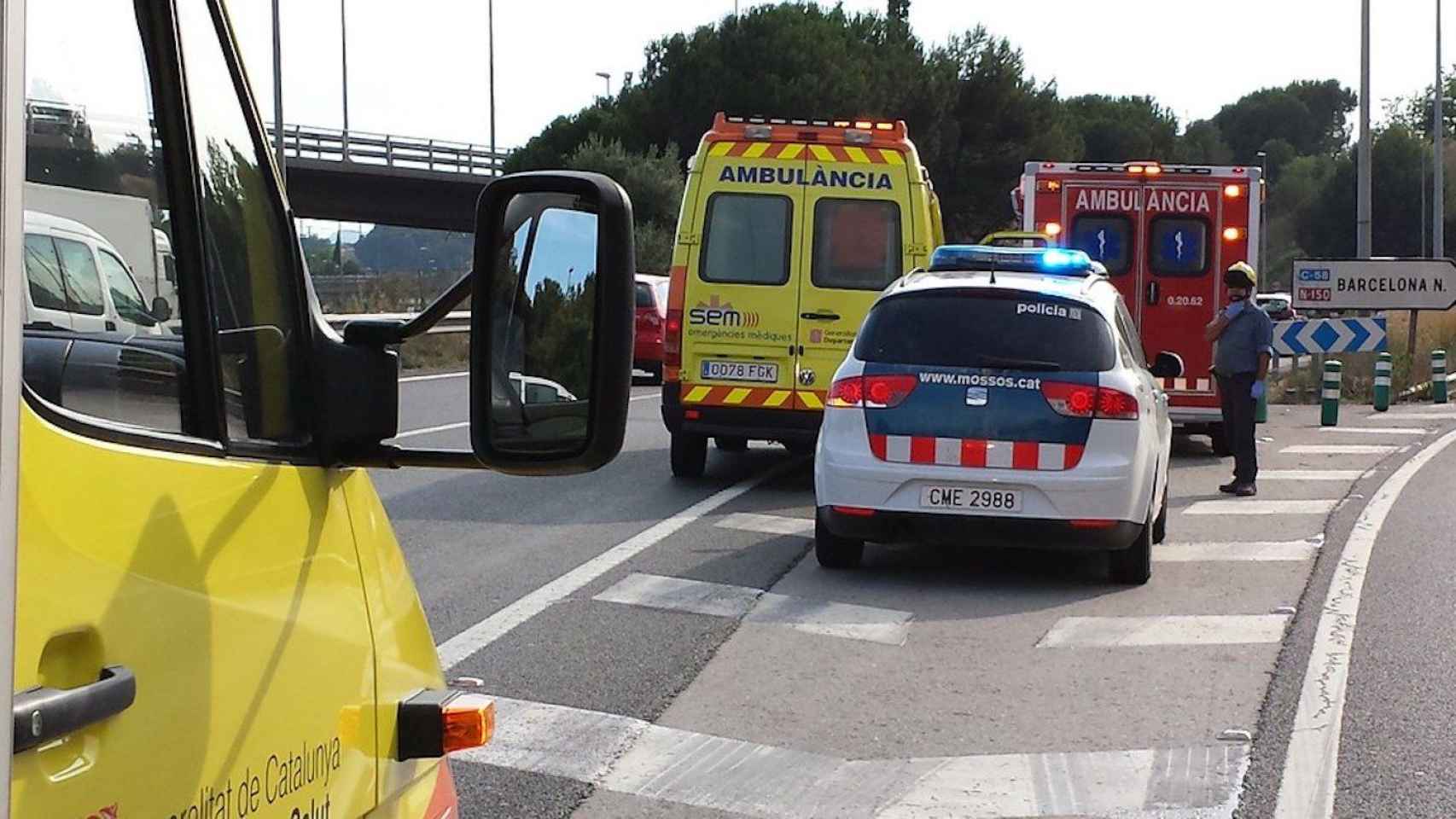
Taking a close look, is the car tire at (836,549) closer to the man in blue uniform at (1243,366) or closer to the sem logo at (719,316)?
the sem logo at (719,316)

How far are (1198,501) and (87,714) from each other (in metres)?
13.2

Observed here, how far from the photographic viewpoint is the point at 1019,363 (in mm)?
10109

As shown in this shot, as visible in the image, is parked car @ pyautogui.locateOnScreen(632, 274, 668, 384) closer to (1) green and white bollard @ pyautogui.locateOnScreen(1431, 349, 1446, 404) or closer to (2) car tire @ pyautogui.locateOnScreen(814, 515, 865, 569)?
(1) green and white bollard @ pyautogui.locateOnScreen(1431, 349, 1446, 404)

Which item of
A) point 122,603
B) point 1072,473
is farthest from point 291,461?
point 1072,473

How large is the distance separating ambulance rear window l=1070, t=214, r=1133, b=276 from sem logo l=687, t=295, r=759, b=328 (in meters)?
5.91

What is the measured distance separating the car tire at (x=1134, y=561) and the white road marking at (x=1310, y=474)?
595 cm

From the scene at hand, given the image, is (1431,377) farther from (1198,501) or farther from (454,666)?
(454,666)

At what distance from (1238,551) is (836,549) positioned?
2.64 metres

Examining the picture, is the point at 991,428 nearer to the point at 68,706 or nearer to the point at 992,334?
the point at 992,334

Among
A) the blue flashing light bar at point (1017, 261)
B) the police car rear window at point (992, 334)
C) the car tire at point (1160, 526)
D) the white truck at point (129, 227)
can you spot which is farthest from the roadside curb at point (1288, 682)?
the white truck at point (129, 227)

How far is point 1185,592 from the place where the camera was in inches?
397

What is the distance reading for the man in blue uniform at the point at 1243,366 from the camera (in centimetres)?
1465

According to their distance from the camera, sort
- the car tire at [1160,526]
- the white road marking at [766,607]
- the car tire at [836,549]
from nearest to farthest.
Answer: the white road marking at [766,607] → the car tire at [836,549] → the car tire at [1160,526]

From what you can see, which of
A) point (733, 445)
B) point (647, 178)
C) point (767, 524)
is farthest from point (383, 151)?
point (647, 178)
